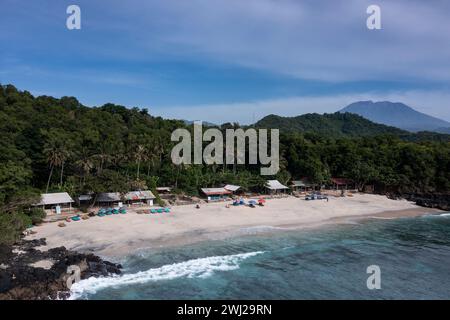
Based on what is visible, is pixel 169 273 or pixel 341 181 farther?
pixel 341 181

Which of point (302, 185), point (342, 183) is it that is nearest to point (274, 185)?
point (302, 185)

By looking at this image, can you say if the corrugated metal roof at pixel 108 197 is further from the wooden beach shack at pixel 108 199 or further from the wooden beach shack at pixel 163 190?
the wooden beach shack at pixel 163 190

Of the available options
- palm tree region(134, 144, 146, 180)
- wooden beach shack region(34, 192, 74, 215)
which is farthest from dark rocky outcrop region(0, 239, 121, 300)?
palm tree region(134, 144, 146, 180)

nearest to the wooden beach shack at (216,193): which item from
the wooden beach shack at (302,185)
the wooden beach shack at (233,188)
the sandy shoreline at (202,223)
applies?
the wooden beach shack at (233,188)

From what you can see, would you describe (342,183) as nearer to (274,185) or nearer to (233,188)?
(274,185)

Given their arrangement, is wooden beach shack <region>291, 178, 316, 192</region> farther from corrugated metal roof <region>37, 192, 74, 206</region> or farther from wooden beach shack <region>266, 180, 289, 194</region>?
corrugated metal roof <region>37, 192, 74, 206</region>

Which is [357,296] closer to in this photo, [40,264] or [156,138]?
[40,264]
